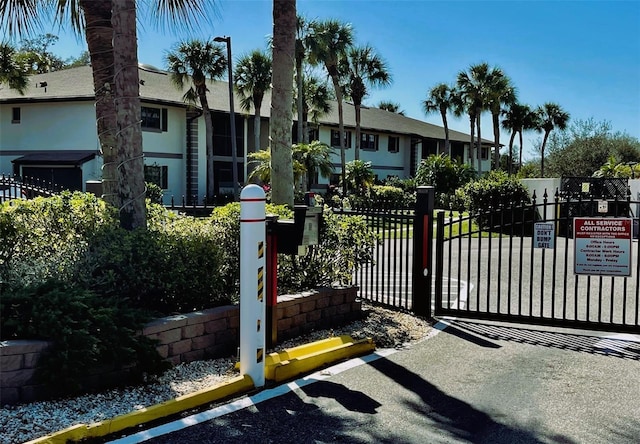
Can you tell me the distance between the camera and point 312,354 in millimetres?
6207

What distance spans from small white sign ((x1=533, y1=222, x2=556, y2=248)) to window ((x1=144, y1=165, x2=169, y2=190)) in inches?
1008

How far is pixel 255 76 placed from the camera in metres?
34.7

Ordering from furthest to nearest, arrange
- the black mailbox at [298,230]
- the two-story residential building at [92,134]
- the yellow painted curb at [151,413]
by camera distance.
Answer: the two-story residential building at [92,134] → the black mailbox at [298,230] → the yellow painted curb at [151,413]

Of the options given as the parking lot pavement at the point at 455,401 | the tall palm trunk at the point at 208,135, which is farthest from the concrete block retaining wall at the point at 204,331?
the tall palm trunk at the point at 208,135

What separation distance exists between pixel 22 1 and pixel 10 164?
86.7 ft

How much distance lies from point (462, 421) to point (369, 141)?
4379 centimetres

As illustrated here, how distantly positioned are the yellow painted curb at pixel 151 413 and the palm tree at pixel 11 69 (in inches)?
1063

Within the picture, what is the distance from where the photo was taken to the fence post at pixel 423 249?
8.35m

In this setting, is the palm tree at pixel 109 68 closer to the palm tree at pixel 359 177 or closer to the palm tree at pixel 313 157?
the palm tree at pixel 313 157

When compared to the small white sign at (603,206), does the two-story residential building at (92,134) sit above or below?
above

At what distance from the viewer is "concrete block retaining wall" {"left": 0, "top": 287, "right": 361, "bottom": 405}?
4633 millimetres

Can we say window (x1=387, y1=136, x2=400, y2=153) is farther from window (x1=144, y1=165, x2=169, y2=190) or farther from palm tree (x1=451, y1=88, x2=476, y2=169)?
window (x1=144, y1=165, x2=169, y2=190)

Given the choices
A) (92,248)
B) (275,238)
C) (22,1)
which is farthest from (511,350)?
(22,1)

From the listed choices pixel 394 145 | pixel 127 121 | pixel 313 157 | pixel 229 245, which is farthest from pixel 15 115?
pixel 229 245
